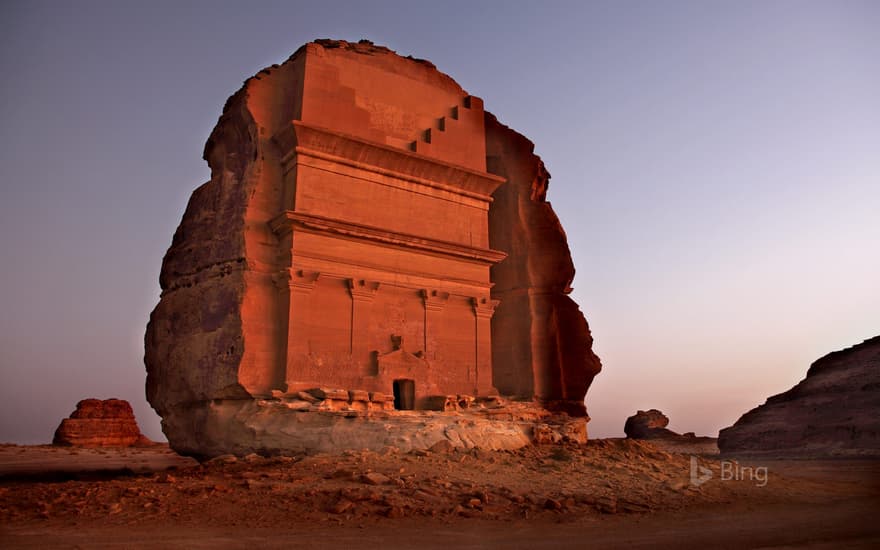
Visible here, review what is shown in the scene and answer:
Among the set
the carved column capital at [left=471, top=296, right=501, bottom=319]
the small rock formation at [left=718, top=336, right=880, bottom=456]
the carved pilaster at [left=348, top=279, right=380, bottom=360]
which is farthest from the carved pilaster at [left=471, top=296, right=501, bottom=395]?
the small rock formation at [left=718, top=336, right=880, bottom=456]

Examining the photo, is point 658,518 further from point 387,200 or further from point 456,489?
point 387,200

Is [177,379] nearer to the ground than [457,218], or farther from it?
nearer to the ground

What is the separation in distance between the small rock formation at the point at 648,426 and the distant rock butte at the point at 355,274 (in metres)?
15.5

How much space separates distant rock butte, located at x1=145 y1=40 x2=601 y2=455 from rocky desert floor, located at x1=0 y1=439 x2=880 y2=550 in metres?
2.64

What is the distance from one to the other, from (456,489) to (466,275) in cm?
1207

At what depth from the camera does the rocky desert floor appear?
25.6 ft

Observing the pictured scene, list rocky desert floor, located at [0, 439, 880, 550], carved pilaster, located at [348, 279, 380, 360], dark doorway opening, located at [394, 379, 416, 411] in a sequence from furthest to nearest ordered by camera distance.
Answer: dark doorway opening, located at [394, 379, 416, 411], carved pilaster, located at [348, 279, 380, 360], rocky desert floor, located at [0, 439, 880, 550]

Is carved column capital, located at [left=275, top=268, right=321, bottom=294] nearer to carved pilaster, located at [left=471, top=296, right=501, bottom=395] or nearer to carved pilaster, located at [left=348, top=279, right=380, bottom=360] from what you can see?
carved pilaster, located at [left=348, top=279, right=380, bottom=360]

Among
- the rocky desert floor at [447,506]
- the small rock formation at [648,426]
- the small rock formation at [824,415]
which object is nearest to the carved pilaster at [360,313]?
the rocky desert floor at [447,506]

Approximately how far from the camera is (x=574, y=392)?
77.4 feet

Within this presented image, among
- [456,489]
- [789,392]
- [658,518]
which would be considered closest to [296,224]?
[456,489]

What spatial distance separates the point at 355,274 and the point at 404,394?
3854 mm

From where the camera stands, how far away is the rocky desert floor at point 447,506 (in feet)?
25.6

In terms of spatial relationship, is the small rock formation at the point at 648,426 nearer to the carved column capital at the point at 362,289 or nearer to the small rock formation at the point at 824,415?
the small rock formation at the point at 824,415
